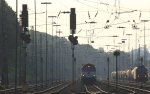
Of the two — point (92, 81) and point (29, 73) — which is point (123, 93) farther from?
point (29, 73)

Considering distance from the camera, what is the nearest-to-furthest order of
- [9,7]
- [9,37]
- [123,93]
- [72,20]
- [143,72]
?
[72,20], [123,93], [143,72], [9,37], [9,7]

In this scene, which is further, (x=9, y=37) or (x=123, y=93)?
(x=9, y=37)

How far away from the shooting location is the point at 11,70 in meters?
158

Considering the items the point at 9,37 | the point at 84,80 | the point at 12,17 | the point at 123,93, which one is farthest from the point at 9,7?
the point at 123,93

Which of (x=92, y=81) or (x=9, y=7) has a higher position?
(x=9, y=7)

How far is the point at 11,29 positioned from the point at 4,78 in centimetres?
5326

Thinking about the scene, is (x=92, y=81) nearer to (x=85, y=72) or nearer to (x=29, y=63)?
(x=85, y=72)

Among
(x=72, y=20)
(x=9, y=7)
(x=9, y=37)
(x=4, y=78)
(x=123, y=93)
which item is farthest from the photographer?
(x=9, y=7)

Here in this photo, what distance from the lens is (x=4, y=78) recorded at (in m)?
108

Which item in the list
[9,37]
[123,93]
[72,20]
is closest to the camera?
[72,20]

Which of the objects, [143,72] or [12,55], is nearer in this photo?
[143,72]

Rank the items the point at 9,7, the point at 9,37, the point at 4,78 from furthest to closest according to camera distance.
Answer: the point at 9,7 → the point at 9,37 → the point at 4,78

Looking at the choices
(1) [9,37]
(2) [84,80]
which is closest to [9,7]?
(1) [9,37]

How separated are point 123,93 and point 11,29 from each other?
97.4 meters
